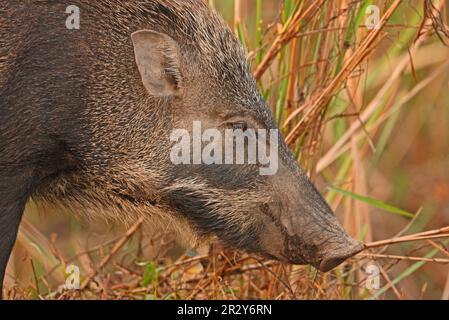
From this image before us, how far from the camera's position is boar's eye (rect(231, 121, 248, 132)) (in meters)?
3.76

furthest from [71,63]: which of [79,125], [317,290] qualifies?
[317,290]

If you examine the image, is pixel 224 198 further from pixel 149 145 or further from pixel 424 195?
pixel 424 195

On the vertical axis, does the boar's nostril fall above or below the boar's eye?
below

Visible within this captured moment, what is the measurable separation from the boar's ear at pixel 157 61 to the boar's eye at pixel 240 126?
0.24 metres

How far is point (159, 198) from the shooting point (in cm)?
382

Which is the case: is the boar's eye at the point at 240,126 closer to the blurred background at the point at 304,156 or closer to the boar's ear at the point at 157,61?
the boar's ear at the point at 157,61

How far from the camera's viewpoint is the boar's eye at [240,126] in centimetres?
376

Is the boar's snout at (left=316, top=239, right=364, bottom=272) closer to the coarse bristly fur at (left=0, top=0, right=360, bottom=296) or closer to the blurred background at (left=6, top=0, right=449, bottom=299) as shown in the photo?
the coarse bristly fur at (left=0, top=0, right=360, bottom=296)

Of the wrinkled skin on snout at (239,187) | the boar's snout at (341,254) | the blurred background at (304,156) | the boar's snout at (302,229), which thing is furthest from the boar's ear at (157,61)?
the boar's snout at (341,254)

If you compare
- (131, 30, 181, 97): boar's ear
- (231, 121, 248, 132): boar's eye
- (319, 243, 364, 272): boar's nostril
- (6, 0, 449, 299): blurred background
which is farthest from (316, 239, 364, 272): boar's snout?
(131, 30, 181, 97): boar's ear

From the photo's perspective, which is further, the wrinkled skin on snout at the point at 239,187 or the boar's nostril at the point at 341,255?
the wrinkled skin on snout at the point at 239,187

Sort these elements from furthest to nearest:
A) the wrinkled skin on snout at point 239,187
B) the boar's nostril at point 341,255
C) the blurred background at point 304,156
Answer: the blurred background at point 304,156, the wrinkled skin on snout at point 239,187, the boar's nostril at point 341,255
